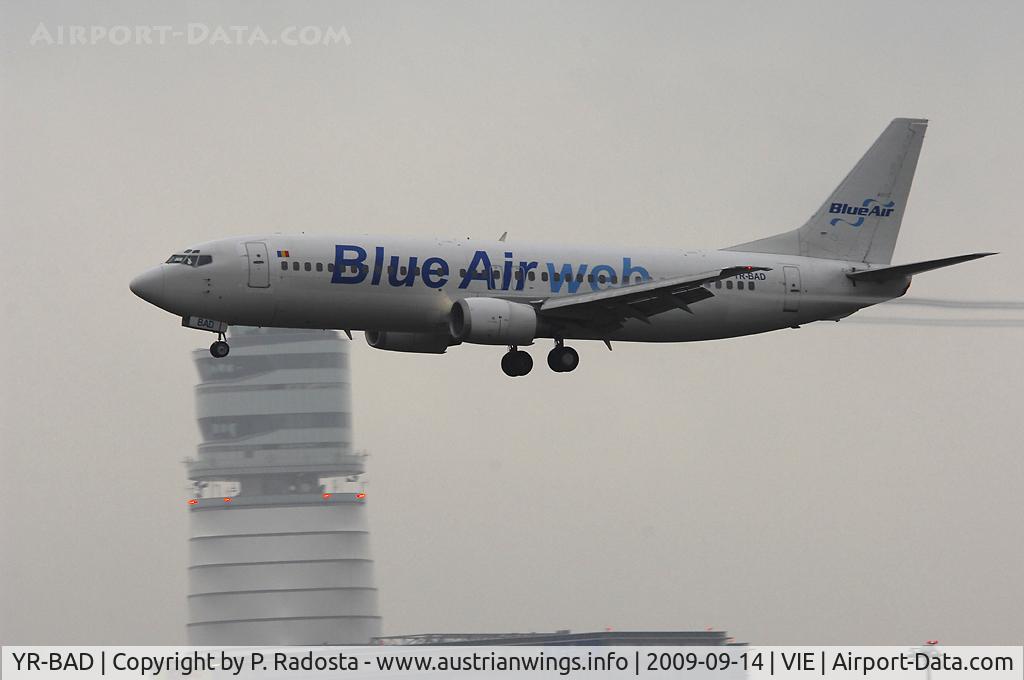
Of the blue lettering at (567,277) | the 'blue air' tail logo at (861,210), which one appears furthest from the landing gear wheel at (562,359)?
the 'blue air' tail logo at (861,210)

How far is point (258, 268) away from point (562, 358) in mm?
12418

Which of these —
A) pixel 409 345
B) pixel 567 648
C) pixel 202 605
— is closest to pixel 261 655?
pixel 202 605

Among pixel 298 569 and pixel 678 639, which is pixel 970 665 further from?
pixel 298 569

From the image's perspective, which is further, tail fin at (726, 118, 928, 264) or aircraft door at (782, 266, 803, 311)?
tail fin at (726, 118, 928, 264)

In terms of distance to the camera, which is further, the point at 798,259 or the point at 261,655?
the point at 261,655

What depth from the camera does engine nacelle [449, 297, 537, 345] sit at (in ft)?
183

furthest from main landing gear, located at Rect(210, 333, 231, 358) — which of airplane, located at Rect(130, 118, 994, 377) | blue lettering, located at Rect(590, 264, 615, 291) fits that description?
blue lettering, located at Rect(590, 264, 615, 291)

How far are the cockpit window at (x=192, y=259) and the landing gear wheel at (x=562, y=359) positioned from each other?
13.6 meters

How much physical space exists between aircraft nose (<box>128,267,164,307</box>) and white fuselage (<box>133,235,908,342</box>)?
5 cm

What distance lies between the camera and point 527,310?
57219 mm

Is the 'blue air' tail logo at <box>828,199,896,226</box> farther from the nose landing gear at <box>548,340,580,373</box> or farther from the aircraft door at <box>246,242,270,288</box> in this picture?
the aircraft door at <box>246,242,270,288</box>

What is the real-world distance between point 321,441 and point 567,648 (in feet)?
228

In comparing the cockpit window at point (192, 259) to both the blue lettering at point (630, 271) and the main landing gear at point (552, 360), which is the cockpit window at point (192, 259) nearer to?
the main landing gear at point (552, 360)

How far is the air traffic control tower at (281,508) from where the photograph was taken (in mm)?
171375
